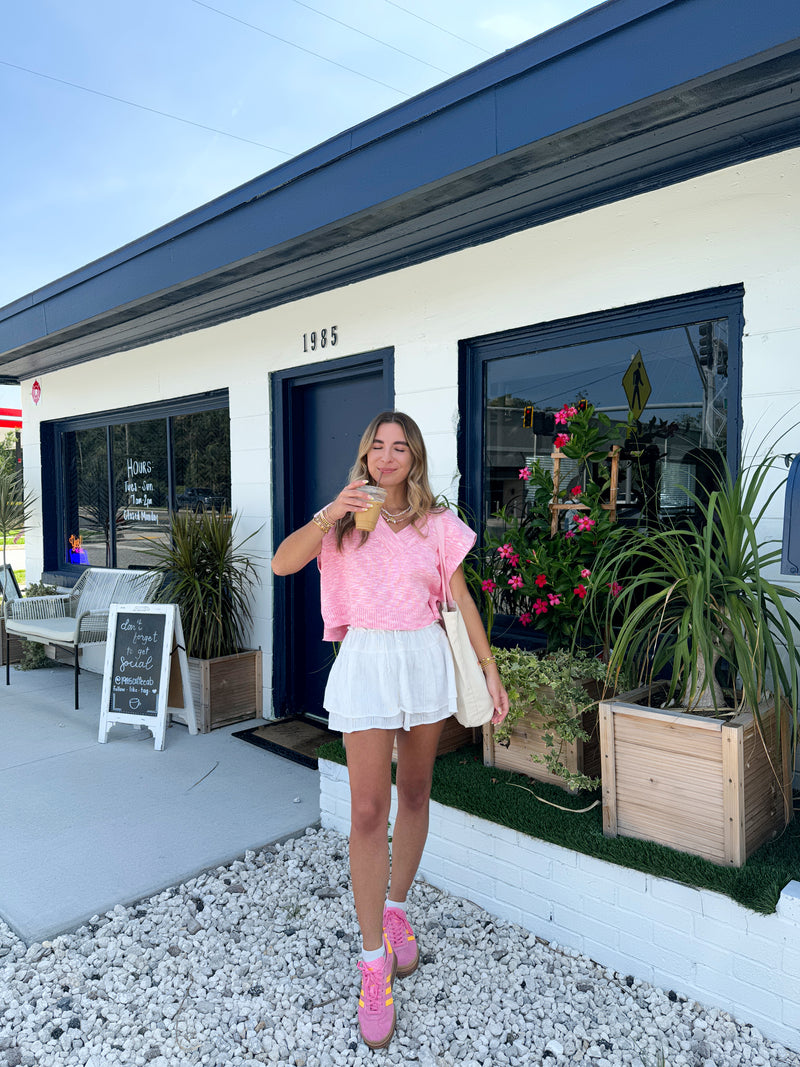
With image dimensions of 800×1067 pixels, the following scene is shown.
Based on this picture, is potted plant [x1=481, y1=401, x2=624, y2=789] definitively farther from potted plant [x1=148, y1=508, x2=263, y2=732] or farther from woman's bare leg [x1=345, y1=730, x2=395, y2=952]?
potted plant [x1=148, y1=508, x2=263, y2=732]

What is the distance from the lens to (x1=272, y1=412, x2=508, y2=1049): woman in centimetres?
186

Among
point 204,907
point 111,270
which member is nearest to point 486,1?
point 111,270

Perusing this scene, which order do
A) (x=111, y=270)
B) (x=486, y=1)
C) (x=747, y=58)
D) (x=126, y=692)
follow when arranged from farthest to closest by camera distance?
1. (x=486, y=1)
2. (x=111, y=270)
3. (x=126, y=692)
4. (x=747, y=58)

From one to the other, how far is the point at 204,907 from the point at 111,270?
136 inches

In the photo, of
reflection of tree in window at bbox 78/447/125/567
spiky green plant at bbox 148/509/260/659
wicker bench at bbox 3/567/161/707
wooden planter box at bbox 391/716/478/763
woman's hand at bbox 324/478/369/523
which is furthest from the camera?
reflection of tree in window at bbox 78/447/125/567

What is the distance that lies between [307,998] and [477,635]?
107 centimetres

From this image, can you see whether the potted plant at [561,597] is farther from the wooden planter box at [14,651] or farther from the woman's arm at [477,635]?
the wooden planter box at [14,651]

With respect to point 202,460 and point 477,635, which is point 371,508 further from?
point 202,460

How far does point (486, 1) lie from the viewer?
14.0 m

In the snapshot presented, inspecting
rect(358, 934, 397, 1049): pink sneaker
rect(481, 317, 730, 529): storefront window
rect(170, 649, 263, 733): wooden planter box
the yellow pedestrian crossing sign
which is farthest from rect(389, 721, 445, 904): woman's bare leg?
rect(170, 649, 263, 733): wooden planter box

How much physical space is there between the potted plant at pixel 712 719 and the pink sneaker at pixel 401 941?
65 cm

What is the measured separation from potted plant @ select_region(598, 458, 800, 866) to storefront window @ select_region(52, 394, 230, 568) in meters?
3.24

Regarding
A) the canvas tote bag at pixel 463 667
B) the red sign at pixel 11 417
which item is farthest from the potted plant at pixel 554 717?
the red sign at pixel 11 417

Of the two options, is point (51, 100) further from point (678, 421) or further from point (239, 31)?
point (678, 421)
